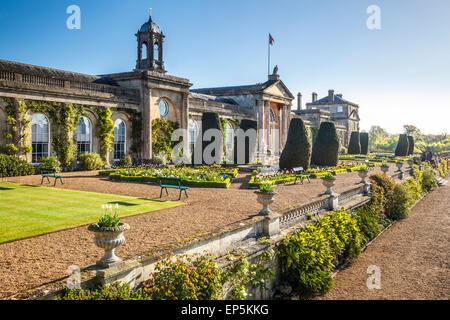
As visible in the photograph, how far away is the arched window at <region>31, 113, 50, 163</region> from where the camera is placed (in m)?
20.7

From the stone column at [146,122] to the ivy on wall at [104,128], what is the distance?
2832mm

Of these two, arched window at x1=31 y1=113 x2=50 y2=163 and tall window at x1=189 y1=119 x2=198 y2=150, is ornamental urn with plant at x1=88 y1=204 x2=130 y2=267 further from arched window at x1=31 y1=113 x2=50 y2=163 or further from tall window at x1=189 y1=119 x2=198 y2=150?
tall window at x1=189 y1=119 x2=198 y2=150

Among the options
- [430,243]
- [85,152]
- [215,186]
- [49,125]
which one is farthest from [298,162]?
[49,125]

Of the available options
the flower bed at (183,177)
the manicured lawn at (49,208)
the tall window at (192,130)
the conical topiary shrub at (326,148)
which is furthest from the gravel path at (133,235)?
the tall window at (192,130)

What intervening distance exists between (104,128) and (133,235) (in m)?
18.1

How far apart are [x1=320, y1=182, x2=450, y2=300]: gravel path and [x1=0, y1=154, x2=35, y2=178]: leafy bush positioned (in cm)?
1694

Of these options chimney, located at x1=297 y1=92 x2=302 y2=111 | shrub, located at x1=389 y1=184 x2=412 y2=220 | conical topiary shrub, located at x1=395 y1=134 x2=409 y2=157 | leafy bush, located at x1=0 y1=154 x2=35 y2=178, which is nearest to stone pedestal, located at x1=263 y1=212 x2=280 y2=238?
shrub, located at x1=389 y1=184 x2=412 y2=220

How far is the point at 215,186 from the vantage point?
16.7m

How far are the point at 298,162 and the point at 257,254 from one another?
58.2 feet

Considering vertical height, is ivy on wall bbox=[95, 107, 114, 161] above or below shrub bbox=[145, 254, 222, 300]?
above

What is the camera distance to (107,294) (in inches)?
180

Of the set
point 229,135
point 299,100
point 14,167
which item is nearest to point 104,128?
point 14,167

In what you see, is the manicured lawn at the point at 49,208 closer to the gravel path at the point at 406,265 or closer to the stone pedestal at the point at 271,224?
the stone pedestal at the point at 271,224

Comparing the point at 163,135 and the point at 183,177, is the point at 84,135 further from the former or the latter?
the point at 183,177
